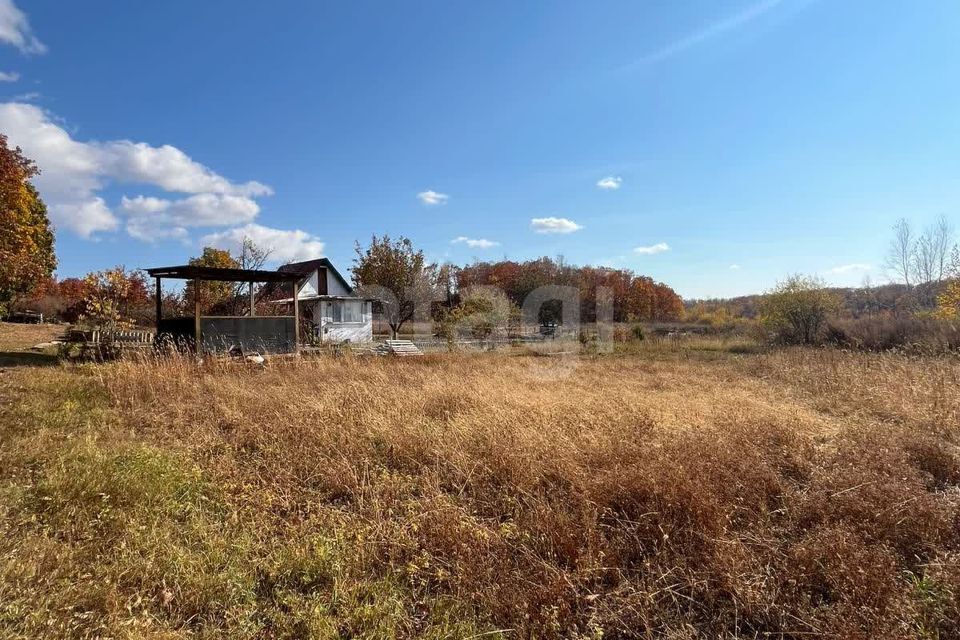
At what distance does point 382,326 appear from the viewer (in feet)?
116

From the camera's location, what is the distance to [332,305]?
2347 cm

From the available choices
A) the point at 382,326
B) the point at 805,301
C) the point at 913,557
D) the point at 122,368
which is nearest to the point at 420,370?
the point at 122,368

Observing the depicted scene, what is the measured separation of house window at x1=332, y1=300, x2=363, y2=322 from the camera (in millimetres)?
23531

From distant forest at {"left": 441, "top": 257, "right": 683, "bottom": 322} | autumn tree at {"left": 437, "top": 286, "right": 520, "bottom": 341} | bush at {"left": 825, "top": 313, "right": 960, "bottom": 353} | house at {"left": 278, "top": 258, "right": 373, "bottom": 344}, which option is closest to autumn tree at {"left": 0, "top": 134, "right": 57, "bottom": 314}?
house at {"left": 278, "top": 258, "right": 373, "bottom": 344}

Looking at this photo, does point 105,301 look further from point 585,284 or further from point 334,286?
point 585,284

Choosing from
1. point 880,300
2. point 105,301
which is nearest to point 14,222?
point 105,301

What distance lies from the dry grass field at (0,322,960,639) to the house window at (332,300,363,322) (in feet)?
58.5

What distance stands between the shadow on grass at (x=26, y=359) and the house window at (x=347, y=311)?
39.8ft

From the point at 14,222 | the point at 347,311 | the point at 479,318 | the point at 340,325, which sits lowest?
the point at 340,325

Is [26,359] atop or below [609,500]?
atop

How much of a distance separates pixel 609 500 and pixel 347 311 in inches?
872

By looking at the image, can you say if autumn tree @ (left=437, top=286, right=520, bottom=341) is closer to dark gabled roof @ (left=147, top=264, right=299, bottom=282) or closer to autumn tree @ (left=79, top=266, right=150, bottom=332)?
dark gabled roof @ (left=147, top=264, right=299, bottom=282)

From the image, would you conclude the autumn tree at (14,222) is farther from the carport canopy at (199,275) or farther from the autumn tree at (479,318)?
the autumn tree at (479,318)

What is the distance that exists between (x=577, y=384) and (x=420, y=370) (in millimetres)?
3234
